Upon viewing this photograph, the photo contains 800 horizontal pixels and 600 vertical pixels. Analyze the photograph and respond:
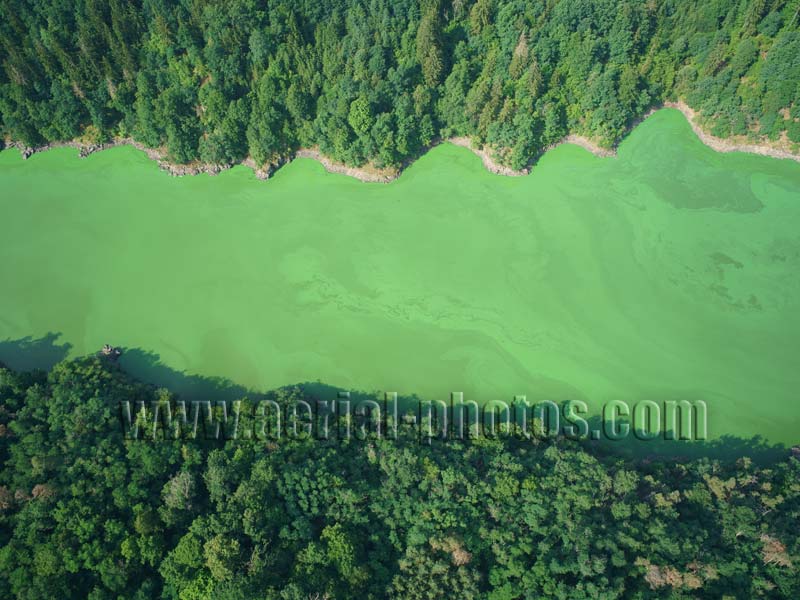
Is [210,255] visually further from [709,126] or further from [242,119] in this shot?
[709,126]

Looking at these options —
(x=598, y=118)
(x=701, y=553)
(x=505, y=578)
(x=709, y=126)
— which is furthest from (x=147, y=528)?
(x=709, y=126)

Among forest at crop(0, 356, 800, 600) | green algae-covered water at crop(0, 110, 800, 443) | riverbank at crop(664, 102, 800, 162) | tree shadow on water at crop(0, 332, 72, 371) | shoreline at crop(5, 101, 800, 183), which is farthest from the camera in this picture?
shoreline at crop(5, 101, 800, 183)

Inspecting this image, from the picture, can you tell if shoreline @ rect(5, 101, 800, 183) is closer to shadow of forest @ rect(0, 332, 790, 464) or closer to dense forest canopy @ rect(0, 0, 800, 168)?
dense forest canopy @ rect(0, 0, 800, 168)

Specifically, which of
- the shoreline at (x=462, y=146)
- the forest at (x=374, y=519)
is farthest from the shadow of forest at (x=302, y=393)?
the shoreline at (x=462, y=146)

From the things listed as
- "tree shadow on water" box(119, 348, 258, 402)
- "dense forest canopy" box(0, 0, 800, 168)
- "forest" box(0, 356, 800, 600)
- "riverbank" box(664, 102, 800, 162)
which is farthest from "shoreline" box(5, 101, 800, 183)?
"forest" box(0, 356, 800, 600)

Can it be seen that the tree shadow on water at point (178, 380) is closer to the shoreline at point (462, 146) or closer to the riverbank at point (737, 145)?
the shoreline at point (462, 146)

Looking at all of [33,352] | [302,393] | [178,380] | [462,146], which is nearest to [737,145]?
[462,146]
